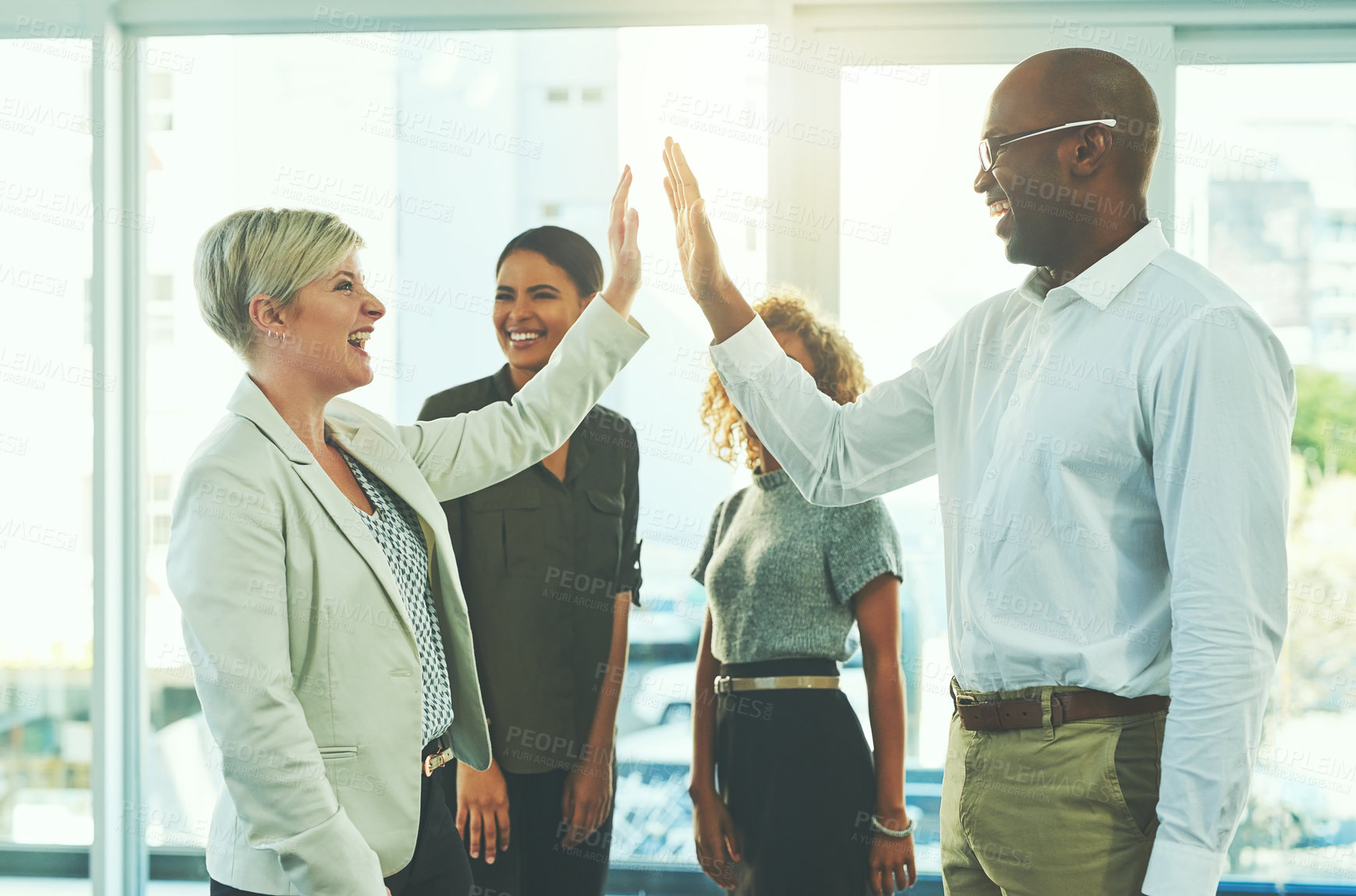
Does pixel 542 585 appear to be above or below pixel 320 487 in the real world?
below

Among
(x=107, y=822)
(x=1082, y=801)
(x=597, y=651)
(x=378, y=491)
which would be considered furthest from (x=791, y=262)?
(x=107, y=822)

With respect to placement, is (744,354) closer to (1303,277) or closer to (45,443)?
(1303,277)

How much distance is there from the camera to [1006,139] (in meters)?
1.35

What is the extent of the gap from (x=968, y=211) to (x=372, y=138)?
5.09 ft

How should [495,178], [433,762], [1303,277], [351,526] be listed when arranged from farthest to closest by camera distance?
[495,178]
[1303,277]
[433,762]
[351,526]

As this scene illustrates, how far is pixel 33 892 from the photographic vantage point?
271 centimetres

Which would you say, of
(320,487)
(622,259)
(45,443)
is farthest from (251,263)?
(45,443)

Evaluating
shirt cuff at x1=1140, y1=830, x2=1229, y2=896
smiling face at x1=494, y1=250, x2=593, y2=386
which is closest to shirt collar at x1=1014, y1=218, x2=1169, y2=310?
shirt cuff at x1=1140, y1=830, x2=1229, y2=896

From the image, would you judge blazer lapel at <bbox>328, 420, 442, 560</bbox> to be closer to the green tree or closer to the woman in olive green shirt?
the woman in olive green shirt

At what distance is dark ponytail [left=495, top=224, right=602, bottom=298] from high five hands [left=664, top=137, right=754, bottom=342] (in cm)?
48

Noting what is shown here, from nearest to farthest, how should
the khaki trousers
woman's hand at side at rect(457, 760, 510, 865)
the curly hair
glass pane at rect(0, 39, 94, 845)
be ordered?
→ the khaki trousers, woman's hand at side at rect(457, 760, 510, 865), the curly hair, glass pane at rect(0, 39, 94, 845)

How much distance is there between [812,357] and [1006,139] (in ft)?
2.33

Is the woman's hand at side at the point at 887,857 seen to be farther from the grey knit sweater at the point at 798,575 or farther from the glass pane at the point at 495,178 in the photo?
the glass pane at the point at 495,178

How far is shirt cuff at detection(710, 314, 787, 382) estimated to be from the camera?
165 centimetres
